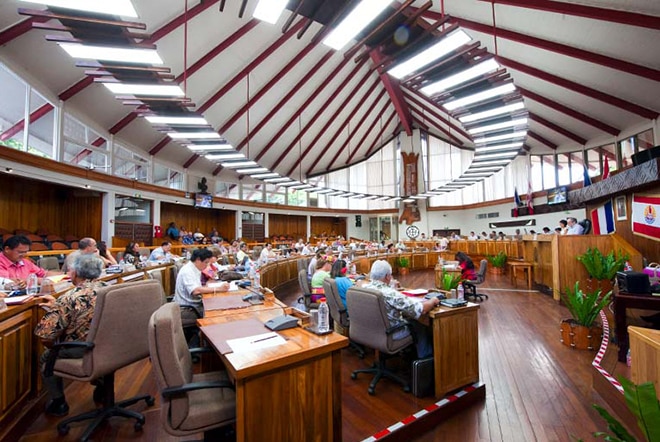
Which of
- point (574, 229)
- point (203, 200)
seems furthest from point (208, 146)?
point (574, 229)

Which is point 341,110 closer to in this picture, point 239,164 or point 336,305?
point 239,164

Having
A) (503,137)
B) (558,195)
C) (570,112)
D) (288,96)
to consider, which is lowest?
(558,195)

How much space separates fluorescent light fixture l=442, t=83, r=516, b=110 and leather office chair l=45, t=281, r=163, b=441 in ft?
17.6

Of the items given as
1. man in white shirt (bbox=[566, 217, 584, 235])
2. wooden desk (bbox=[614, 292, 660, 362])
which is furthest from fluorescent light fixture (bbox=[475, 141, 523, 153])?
wooden desk (bbox=[614, 292, 660, 362])

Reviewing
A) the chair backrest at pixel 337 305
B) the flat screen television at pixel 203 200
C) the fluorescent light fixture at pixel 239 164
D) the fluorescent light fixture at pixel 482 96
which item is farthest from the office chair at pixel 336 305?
the flat screen television at pixel 203 200

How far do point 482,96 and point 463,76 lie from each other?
0.66 m

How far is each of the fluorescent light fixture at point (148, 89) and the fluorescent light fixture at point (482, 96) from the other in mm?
4595

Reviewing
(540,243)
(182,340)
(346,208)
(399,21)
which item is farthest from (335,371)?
(346,208)

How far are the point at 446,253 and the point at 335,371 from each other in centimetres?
1168

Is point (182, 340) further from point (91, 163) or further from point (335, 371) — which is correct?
point (91, 163)

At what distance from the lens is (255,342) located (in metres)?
1.93

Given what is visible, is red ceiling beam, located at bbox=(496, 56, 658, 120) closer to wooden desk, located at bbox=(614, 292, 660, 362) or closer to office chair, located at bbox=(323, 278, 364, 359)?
wooden desk, located at bbox=(614, 292, 660, 362)

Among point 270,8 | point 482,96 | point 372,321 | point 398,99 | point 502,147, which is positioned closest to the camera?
point 372,321

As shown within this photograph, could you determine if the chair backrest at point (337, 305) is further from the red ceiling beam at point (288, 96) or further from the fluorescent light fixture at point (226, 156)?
the red ceiling beam at point (288, 96)
